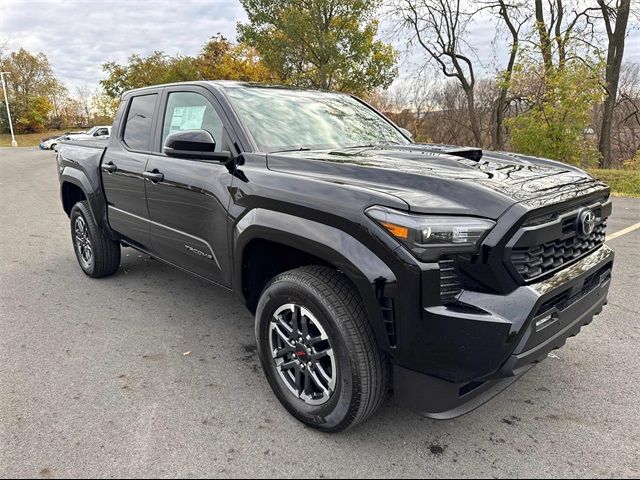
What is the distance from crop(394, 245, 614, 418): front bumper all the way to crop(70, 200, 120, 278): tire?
11.9 ft

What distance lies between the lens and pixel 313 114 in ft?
11.4

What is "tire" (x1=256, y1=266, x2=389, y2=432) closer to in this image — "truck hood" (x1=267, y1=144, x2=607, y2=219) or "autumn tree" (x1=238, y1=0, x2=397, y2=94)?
"truck hood" (x1=267, y1=144, x2=607, y2=219)

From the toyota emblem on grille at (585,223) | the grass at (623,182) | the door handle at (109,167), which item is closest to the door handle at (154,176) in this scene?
the door handle at (109,167)

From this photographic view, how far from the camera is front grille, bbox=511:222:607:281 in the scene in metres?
2.04

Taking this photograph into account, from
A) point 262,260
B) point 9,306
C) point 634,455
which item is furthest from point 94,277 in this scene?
point 634,455

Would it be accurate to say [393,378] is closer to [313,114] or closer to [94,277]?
[313,114]

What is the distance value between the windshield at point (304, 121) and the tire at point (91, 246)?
2379 mm

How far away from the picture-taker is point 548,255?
2.18 meters

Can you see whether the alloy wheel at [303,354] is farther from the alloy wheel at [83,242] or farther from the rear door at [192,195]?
the alloy wheel at [83,242]

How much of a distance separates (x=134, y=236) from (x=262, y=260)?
1.76 meters

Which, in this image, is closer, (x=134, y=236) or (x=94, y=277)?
(x=134, y=236)


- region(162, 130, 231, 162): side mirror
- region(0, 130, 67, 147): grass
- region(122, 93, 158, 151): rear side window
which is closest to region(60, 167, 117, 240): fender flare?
region(122, 93, 158, 151): rear side window

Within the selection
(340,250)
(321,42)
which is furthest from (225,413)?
(321,42)

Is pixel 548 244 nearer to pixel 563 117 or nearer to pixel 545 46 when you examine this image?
pixel 563 117
